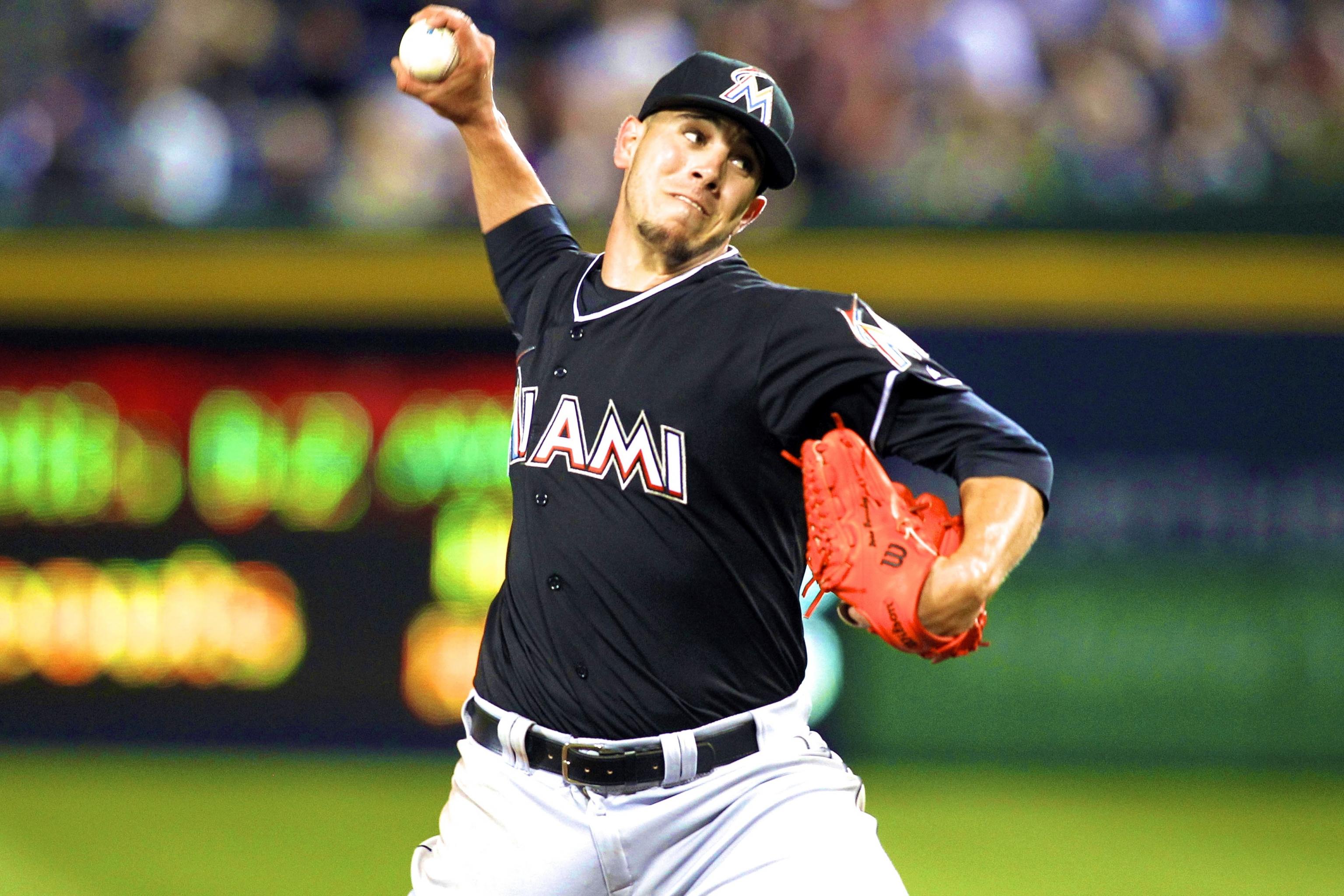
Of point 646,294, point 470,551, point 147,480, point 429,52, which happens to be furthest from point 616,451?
point 147,480

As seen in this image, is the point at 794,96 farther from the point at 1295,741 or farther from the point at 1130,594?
the point at 1295,741

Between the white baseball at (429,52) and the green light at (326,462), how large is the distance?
3717 millimetres

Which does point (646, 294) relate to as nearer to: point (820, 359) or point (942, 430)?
point (820, 359)

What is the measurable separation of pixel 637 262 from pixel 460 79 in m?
0.71

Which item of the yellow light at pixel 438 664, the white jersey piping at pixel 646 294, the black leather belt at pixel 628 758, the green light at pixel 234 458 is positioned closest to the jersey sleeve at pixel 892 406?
the white jersey piping at pixel 646 294

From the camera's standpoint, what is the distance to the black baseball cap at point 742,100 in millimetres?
2986

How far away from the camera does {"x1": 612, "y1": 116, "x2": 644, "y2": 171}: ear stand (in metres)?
3.27

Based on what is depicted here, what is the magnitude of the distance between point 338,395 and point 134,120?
2.10 metres

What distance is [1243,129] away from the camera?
25.9 ft

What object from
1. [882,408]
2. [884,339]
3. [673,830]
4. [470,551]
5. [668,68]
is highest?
[668,68]

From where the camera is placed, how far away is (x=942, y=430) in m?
2.63

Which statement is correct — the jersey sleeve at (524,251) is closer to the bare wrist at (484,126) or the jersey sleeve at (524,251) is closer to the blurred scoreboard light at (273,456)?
the bare wrist at (484,126)

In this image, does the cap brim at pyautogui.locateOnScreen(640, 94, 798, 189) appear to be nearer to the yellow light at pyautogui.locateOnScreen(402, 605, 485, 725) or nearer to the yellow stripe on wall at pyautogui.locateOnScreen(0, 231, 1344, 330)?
the yellow stripe on wall at pyautogui.locateOnScreen(0, 231, 1344, 330)

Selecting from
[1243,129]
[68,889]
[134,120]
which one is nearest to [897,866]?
[68,889]
